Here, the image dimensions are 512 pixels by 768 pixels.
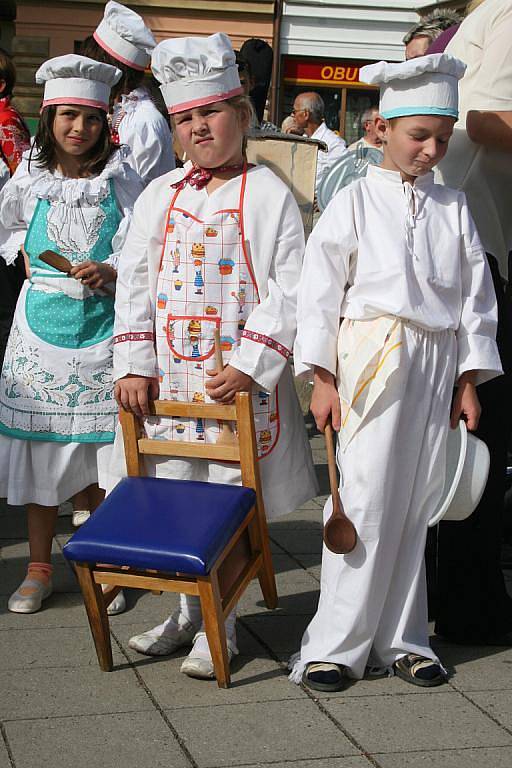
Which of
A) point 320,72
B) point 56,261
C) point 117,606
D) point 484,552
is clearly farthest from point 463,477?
point 320,72

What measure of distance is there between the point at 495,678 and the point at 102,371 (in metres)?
1.77

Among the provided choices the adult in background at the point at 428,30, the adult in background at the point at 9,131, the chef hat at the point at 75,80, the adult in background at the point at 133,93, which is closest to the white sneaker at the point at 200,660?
the chef hat at the point at 75,80

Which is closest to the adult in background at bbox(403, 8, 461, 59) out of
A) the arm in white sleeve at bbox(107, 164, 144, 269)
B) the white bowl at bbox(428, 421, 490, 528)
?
the arm in white sleeve at bbox(107, 164, 144, 269)

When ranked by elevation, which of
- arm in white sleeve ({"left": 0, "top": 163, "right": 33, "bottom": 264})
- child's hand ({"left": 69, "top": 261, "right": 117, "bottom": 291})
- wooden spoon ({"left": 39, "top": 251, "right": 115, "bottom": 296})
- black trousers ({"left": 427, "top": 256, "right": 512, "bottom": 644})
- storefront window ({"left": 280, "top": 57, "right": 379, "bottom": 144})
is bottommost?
black trousers ({"left": 427, "top": 256, "right": 512, "bottom": 644})

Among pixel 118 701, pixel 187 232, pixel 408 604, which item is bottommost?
pixel 118 701

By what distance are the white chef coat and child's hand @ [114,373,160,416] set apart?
1.0 inches

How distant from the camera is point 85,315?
4406 millimetres

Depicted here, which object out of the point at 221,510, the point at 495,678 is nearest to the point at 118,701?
the point at 221,510

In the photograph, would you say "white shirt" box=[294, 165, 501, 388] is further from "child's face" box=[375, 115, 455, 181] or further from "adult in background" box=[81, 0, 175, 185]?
"adult in background" box=[81, 0, 175, 185]

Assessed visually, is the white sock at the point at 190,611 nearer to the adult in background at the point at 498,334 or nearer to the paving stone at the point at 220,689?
Result: the paving stone at the point at 220,689

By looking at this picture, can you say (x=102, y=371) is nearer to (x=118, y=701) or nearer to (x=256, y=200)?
(x=256, y=200)

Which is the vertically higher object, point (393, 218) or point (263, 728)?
point (393, 218)

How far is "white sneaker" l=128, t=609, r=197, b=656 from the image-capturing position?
382 cm

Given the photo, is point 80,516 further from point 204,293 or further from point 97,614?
point 204,293
